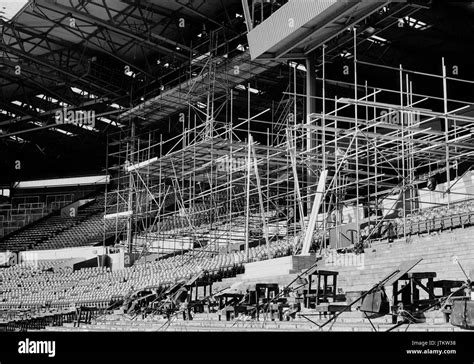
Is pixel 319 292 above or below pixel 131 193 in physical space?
below

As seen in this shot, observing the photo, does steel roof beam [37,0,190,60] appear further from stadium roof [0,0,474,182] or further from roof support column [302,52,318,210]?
roof support column [302,52,318,210]

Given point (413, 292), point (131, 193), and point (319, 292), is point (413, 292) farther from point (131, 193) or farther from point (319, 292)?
point (131, 193)

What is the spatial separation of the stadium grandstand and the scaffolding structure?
0.51ft

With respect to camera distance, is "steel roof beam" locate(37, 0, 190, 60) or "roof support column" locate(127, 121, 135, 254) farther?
"roof support column" locate(127, 121, 135, 254)

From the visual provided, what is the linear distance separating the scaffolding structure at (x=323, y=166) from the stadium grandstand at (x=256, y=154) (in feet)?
0.51

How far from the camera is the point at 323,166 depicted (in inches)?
862

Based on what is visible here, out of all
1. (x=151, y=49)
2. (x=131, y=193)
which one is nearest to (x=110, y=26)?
(x=151, y=49)

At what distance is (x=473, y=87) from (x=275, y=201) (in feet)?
32.2

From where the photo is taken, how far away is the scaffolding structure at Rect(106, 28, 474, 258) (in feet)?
69.9

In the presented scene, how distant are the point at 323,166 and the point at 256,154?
638 centimetres

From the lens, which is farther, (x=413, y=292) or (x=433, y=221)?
(x=433, y=221)

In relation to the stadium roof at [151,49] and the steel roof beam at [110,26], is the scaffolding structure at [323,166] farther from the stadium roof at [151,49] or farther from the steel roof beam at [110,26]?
the steel roof beam at [110,26]

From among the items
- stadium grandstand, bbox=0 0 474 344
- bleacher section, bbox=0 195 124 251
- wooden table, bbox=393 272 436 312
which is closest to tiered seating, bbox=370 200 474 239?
stadium grandstand, bbox=0 0 474 344
